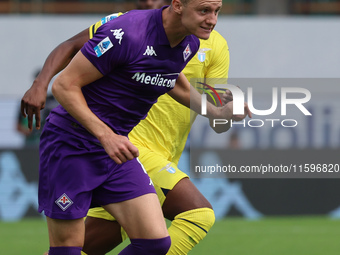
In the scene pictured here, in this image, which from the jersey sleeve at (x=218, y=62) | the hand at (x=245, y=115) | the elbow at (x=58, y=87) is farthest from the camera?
the jersey sleeve at (x=218, y=62)

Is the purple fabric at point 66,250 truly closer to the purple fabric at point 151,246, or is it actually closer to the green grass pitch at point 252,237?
the purple fabric at point 151,246

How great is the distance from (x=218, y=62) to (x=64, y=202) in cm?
172

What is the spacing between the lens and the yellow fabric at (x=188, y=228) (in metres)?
4.65

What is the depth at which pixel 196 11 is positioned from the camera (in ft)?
12.6

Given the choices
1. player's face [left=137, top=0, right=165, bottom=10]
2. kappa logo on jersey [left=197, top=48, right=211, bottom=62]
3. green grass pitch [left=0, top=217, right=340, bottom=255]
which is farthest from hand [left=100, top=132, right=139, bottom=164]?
green grass pitch [left=0, top=217, right=340, bottom=255]

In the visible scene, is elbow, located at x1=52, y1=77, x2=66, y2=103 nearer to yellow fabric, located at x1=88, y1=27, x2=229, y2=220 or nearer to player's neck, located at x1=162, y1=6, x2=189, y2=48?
player's neck, located at x1=162, y1=6, x2=189, y2=48

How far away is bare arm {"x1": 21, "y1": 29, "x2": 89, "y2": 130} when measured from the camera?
13.5 ft

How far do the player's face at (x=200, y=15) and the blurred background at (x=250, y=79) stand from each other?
6383 millimetres

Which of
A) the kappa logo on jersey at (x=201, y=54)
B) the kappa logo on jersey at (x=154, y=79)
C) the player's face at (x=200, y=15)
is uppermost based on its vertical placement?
the player's face at (x=200, y=15)

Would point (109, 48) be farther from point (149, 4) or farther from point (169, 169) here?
point (149, 4)

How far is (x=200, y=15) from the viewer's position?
3.83 meters

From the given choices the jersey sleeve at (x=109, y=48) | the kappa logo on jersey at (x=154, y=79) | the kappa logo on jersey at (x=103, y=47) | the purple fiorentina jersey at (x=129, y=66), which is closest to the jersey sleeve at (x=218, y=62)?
the purple fiorentina jersey at (x=129, y=66)

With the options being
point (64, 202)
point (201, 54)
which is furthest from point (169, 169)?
point (64, 202)

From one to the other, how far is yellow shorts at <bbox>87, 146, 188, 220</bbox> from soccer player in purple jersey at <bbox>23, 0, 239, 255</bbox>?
0.55 m
